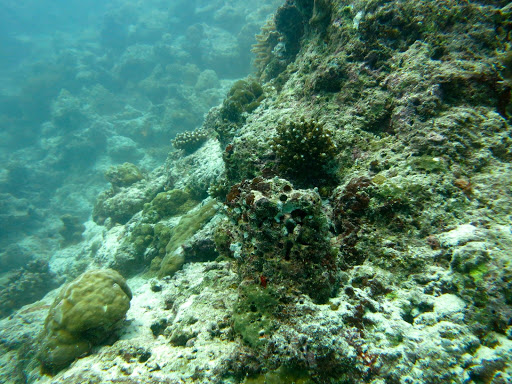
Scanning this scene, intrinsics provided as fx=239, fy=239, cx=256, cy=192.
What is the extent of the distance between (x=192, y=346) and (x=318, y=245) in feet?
6.07

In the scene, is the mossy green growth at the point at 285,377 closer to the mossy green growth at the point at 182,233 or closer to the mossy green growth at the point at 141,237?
the mossy green growth at the point at 182,233

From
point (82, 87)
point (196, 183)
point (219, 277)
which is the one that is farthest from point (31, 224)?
point (219, 277)

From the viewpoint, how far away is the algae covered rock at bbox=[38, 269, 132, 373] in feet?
11.2

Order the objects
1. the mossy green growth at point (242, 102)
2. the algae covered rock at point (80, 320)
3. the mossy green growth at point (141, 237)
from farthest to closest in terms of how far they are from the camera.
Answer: the mossy green growth at point (141, 237), the mossy green growth at point (242, 102), the algae covered rock at point (80, 320)

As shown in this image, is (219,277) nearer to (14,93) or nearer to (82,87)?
(82,87)

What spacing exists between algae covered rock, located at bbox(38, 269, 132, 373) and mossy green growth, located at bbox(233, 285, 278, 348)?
2.48 m

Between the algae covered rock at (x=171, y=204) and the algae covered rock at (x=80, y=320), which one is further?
the algae covered rock at (x=171, y=204)

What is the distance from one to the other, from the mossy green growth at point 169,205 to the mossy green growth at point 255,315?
6.12 m

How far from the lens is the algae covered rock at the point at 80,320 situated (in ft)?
11.2

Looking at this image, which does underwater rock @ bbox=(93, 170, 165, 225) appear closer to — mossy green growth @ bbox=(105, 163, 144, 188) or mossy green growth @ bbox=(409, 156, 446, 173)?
mossy green growth @ bbox=(105, 163, 144, 188)

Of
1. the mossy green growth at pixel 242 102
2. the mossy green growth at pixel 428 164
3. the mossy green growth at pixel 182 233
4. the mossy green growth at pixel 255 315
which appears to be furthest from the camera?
the mossy green growth at pixel 242 102

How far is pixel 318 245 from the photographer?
233 cm

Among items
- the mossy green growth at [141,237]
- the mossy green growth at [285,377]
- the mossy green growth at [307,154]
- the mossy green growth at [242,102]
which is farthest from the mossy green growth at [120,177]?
the mossy green growth at [285,377]

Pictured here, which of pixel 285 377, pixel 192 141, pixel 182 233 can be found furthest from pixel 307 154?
pixel 192 141
